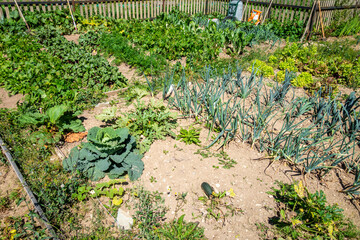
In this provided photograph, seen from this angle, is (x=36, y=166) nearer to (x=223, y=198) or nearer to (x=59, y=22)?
(x=223, y=198)

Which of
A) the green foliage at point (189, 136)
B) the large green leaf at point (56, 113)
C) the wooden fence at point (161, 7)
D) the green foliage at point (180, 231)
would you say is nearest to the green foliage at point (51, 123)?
the large green leaf at point (56, 113)

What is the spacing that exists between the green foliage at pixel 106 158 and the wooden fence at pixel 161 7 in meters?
7.41

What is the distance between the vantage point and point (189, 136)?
338cm

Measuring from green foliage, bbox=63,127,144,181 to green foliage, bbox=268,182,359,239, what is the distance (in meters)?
1.63

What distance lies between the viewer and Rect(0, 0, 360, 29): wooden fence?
841cm

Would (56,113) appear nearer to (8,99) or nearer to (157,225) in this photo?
(157,225)

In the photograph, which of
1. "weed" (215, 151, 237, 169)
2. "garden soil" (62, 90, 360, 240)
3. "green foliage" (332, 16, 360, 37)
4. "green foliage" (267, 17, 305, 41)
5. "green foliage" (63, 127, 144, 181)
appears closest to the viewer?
"garden soil" (62, 90, 360, 240)

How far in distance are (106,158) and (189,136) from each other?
1134 millimetres

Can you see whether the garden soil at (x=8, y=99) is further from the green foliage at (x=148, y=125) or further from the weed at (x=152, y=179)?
the weed at (x=152, y=179)

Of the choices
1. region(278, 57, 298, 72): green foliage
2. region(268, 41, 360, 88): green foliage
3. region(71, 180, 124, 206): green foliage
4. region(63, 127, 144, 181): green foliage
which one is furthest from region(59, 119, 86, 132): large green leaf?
region(278, 57, 298, 72): green foliage

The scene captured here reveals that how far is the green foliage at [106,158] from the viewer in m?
2.76

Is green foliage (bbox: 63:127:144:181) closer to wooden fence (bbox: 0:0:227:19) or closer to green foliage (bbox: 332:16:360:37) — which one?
wooden fence (bbox: 0:0:227:19)

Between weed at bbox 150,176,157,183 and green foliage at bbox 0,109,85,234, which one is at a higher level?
green foliage at bbox 0,109,85,234

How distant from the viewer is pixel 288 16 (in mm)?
9852
